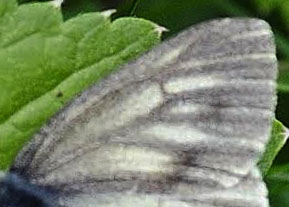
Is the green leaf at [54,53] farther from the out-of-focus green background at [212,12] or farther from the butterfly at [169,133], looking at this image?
the out-of-focus green background at [212,12]

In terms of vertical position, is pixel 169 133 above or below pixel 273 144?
above

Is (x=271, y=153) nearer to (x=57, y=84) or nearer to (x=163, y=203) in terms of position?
(x=163, y=203)

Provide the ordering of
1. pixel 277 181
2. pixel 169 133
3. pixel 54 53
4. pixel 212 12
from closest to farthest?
1. pixel 169 133
2. pixel 54 53
3. pixel 277 181
4. pixel 212 12

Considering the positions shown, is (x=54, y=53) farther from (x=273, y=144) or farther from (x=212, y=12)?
(x=212, y=12)

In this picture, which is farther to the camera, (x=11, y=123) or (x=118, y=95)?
(x=11, y=123)

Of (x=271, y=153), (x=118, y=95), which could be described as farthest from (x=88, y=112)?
(x=271, y=153)

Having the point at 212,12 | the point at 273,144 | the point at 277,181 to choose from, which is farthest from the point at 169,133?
the point at 212,12
